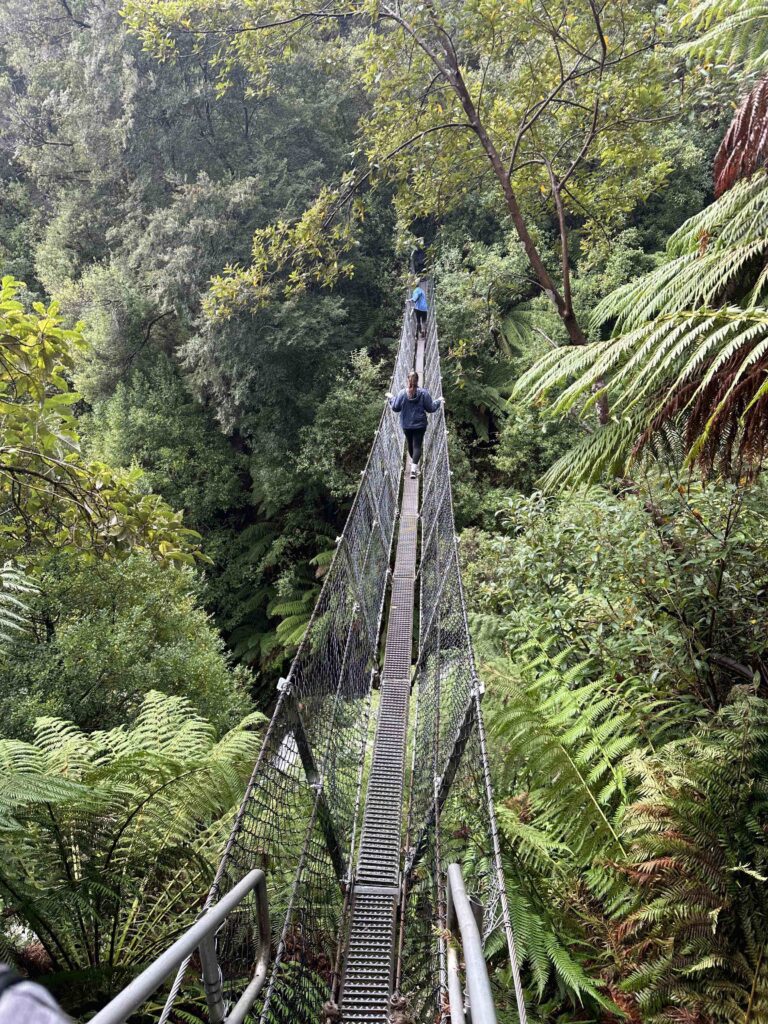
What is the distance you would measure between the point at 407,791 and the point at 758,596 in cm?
153

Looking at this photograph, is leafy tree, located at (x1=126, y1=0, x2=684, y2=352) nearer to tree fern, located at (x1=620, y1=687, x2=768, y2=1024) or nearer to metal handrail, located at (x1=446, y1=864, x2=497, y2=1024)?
tree fern, located at (x1=620, y1=687, x2=768, y2=1024)

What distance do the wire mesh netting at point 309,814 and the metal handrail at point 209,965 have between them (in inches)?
1.4

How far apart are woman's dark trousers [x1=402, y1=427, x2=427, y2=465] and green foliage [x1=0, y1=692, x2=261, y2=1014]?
2.80 m

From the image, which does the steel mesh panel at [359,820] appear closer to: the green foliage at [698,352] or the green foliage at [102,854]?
the green foliage at [102,854]

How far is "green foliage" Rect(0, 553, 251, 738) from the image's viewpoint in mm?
4105

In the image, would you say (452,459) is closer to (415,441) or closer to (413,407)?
(415,441)

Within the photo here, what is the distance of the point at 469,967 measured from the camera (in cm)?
61

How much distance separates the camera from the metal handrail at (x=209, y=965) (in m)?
0.52

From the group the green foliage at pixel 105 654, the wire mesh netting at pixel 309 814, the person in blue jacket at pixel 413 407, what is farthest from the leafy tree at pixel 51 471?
the person in blue jacket at pixel 413 407

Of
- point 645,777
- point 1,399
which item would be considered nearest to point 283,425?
point 1,399

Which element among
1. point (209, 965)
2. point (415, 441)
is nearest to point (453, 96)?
point (415, 441)

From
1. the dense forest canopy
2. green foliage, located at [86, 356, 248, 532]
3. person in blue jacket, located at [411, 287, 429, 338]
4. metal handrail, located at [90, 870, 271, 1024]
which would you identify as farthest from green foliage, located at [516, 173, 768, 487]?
green foliage, located at [86, 356, 248, 532]

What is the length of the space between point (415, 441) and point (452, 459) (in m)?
2.63

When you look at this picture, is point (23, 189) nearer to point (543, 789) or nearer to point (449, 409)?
point (449, 409)
